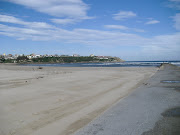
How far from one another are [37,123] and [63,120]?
91cm

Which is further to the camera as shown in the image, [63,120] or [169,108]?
[169,108]

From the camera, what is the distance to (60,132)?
4.93 meters

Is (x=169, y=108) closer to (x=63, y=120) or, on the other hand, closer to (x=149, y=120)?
(x=149, y=120)

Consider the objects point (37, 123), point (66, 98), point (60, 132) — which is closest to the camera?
point (60, 132)

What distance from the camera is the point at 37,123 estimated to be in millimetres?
5496

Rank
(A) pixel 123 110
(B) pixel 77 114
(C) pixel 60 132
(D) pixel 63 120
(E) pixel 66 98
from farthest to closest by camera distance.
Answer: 1. (E) pixel 66 98
2. (A) pixel 123 110
3. (B) pixel 77 114
4. (D) pixel 63 120
5. (C) pixel 60 132

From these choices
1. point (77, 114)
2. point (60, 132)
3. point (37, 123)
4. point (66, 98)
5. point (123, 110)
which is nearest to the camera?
point (60, 132)

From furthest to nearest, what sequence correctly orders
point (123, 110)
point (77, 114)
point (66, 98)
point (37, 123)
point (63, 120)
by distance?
point (66, 98) < point (123, 110) < point (77, 114) < point (63, 120) < point (37, 123)

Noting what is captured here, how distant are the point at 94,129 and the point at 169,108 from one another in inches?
164

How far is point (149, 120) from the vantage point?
600 cm

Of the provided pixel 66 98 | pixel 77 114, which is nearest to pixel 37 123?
pixel 77 114

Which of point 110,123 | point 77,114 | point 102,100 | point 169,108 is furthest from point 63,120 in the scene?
point 169,108

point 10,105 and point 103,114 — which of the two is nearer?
point 103,114

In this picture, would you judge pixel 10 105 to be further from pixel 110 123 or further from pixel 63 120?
pixel 110 123
